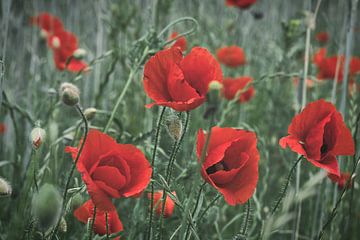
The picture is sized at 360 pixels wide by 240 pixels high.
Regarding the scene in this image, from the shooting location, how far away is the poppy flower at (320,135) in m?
0.74

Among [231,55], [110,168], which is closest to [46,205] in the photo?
[110,168]

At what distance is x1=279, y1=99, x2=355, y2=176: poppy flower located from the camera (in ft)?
2.42

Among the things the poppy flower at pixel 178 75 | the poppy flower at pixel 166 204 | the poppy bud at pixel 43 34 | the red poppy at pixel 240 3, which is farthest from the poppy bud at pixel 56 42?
the poppy flower at pixel 178 75

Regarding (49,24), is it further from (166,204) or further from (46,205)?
(46,205)

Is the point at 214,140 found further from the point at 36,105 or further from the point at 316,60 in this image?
the point at 316,60

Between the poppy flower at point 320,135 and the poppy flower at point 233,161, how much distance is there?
5cm

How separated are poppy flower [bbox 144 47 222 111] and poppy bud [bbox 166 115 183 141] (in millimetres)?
29

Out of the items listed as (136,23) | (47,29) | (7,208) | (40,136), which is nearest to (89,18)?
(47,29)

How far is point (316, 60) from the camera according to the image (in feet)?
6.53

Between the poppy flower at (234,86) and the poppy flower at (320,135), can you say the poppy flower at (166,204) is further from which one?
the poppy flower at (234,86)

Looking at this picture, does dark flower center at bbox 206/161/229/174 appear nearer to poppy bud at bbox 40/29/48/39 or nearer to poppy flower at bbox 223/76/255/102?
poppy flower at bbox 223/76/255/102

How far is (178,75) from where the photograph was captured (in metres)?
0.70

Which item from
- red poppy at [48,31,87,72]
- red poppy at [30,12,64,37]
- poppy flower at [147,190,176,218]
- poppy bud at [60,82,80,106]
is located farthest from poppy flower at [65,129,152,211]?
A: red poppy at [30,12,64,37]

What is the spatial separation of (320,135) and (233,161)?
0.13 meters
